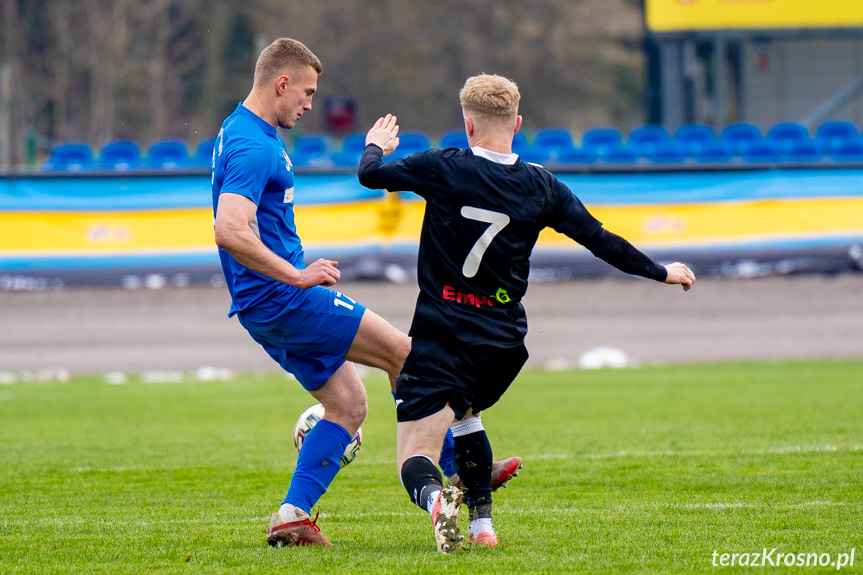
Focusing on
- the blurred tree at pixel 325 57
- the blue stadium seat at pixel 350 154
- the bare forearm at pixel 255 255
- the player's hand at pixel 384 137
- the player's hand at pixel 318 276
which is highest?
the player's hand at pixel 384 137

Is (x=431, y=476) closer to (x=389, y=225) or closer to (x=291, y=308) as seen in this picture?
(x=291, y=308)

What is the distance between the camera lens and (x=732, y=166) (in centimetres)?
1435

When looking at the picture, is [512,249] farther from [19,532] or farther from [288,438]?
[288,438]

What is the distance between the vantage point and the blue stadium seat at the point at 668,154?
1648 cm

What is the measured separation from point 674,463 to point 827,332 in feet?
28.8

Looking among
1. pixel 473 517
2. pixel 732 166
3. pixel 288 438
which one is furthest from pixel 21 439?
pixel 732 166

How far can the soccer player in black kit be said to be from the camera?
452cm

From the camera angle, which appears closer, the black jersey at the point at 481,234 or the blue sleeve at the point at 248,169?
the black jersey at the point at 481,234

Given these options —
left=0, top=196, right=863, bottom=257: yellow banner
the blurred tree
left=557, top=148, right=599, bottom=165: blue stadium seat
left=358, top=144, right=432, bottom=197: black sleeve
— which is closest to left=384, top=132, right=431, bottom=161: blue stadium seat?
left=557, top=148, right=599, bottom=165: blue stadium seat

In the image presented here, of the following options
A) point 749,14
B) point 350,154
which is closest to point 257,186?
point 350,154

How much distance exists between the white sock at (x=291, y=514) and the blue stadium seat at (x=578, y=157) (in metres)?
12.0

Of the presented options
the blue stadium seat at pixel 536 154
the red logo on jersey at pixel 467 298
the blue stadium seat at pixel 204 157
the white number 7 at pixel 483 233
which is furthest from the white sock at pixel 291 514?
the blue stadium seat at pixel 204 157

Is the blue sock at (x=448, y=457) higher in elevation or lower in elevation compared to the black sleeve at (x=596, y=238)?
lower

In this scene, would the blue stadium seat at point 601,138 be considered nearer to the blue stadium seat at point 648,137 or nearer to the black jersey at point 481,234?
the blue stadium seat at point 648,137
